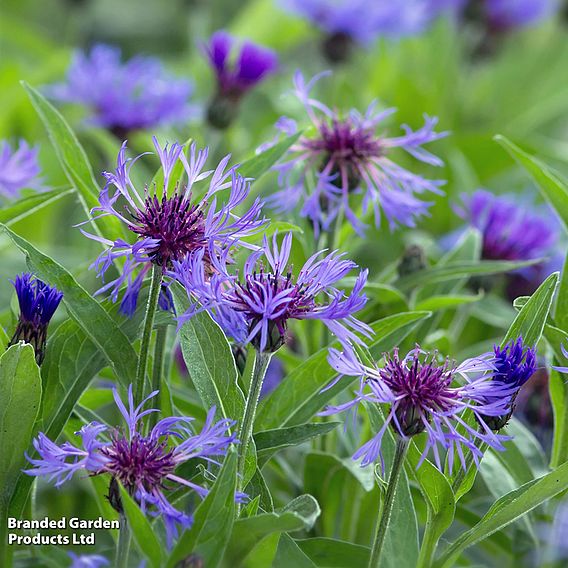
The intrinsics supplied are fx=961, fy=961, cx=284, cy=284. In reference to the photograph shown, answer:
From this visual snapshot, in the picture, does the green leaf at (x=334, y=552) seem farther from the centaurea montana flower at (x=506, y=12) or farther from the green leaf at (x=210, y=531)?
the centaurea montana flower at (x=506, y=12)

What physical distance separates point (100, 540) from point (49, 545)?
0.36 feet

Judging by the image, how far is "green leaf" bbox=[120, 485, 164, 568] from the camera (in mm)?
481

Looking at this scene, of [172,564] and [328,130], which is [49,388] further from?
[328,130]

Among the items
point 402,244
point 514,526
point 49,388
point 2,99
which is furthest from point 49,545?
point 2,99

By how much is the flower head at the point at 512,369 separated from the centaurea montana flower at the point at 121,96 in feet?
2.31

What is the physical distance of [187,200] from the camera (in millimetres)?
560

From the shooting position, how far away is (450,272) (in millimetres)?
760

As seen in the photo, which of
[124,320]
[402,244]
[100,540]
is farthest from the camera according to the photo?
[402,244]

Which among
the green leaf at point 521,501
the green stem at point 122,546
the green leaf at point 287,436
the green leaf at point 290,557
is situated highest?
the green leaf at point 287,436

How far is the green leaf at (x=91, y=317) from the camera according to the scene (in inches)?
22.6

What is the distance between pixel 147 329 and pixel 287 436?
10 centimetres

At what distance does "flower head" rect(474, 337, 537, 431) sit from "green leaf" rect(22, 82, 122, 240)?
0.28m

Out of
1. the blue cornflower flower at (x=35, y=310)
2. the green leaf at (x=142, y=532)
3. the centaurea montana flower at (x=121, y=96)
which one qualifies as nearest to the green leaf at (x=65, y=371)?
the blue cornflower flower at (x=35, y=310)

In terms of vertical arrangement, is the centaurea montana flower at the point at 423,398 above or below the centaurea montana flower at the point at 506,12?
below
